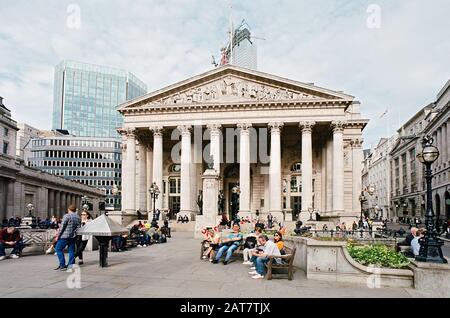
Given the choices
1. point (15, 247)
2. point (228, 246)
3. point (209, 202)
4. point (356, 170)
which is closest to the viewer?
point (228, 246)

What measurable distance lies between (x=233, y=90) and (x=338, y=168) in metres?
15.5

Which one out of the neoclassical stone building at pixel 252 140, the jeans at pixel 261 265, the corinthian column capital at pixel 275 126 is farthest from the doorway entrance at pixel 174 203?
the jeans at pixel 261 265

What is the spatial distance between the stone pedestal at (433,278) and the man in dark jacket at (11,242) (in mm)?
14379

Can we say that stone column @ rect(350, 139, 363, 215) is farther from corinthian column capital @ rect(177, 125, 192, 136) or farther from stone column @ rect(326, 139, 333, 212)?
corinthian column capital @ rect(177, 125, 192, 136)

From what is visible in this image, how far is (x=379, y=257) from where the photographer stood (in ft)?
32.9

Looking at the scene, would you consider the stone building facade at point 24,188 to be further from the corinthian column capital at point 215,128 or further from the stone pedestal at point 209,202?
the stone pedestal at point 209,202

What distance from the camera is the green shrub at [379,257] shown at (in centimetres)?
982

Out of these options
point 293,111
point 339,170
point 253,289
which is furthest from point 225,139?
point 253,289

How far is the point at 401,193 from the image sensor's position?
295ft

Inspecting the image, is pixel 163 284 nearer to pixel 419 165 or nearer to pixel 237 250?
pixel 237 250

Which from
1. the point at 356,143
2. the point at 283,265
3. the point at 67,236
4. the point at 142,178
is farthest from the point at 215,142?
the point at 283,265

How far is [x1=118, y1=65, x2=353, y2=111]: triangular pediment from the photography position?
4178 centimetres

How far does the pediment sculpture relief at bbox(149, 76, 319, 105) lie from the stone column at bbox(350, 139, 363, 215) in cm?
1195
